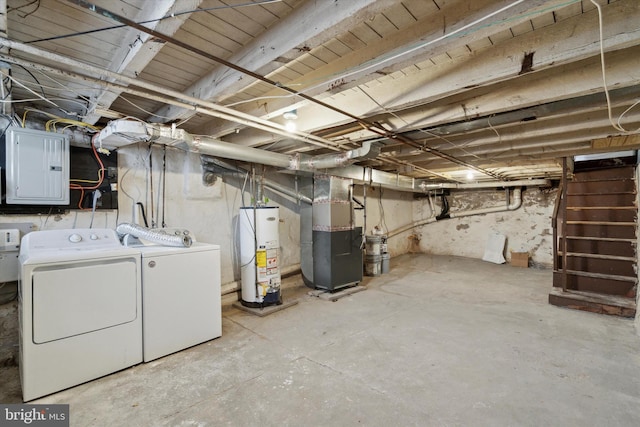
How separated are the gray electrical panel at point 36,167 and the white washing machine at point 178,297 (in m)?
0.82

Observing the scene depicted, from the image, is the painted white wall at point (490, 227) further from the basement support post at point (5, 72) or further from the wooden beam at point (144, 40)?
the basement support post at point (5, 72)

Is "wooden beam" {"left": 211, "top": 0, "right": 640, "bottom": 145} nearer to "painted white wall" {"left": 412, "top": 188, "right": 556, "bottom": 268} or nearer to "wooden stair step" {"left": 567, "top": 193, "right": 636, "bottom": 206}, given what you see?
"wooden stair step" {"left": 567, "top": 193, "right": 636, "bottom": 206}

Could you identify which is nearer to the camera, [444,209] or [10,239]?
[10,239]

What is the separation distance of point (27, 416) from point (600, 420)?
10.8ft

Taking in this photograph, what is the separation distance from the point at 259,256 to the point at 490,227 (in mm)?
5736

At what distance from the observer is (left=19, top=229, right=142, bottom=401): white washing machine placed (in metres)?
1.88

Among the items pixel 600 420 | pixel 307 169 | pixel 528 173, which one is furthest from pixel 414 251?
pixel 600 420

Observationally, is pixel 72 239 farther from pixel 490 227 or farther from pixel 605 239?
pixel 490 227

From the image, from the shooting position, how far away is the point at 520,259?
6.24m

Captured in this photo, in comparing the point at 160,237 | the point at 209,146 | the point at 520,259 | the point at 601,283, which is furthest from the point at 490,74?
the point at 520,259

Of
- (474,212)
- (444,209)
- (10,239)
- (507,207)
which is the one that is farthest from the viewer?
(444,209)

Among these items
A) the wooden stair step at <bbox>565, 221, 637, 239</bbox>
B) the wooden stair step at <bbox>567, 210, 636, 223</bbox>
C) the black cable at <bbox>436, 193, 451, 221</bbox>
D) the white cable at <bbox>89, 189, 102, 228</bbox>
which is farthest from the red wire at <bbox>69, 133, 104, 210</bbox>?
the black cable at <bbox>436, 193, 451, 221</bbox>

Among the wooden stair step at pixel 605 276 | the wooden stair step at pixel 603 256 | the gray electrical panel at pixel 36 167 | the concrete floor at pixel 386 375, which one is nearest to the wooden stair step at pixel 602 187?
the wooden stair step at pixel 603 256

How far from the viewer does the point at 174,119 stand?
2570 mm
